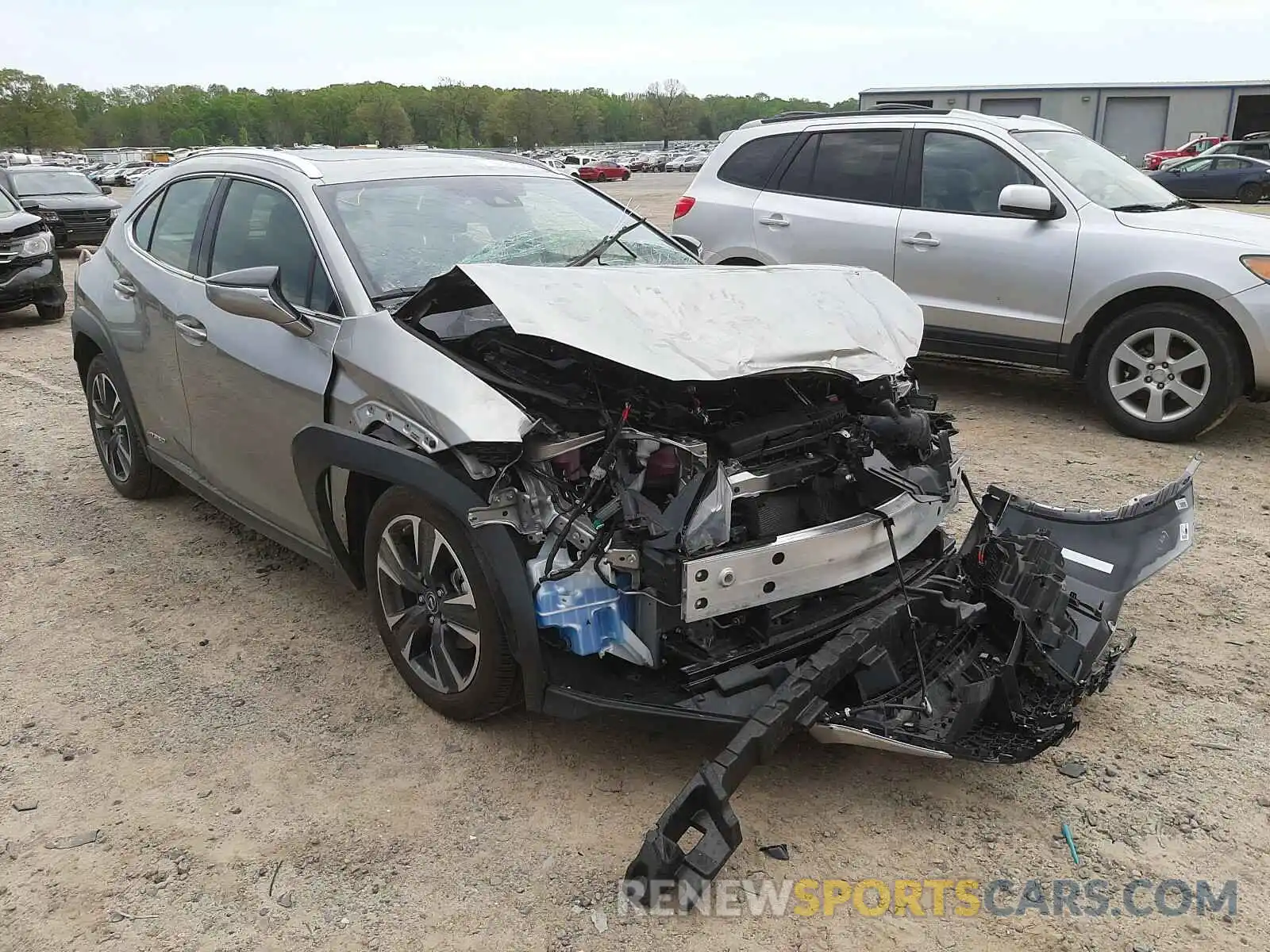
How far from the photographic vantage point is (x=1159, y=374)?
5965 millimetres

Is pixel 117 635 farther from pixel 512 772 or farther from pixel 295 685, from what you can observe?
pixel 512 772

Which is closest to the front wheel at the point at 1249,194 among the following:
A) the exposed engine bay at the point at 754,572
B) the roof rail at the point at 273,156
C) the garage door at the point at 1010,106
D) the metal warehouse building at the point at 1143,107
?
the garage door at the point at 1010,106

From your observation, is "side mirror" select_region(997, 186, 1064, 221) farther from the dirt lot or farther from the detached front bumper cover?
the detached front bumper cover

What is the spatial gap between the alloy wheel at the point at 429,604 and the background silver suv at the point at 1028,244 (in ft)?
11.7

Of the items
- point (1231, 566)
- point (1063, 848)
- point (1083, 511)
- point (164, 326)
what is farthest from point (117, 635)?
point (1231, 566)

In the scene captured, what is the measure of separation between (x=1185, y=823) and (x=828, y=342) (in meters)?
1.72

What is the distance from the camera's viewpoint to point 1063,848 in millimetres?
2672

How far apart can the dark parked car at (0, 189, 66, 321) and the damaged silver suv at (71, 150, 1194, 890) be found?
8898 millimetres

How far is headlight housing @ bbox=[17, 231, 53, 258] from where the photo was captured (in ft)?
36.3

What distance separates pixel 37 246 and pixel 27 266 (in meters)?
0.27

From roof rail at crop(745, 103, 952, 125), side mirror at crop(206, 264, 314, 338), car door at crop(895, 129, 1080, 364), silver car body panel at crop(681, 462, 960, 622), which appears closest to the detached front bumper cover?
silver car body panel at crop(681, 462, 960, 622)

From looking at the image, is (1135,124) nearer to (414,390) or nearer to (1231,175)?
(1231,175)

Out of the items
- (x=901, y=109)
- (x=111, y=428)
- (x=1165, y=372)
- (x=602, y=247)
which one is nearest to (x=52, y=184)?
(x=111, y=428)

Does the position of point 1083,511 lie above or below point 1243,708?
above
